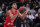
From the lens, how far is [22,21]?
360 cm

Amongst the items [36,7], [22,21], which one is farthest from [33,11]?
[22,21]

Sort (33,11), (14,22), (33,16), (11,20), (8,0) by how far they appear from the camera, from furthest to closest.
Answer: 1. (8,0)
2. (33,11)
3. (33,16)
4. (14,22)
5. (11,20)

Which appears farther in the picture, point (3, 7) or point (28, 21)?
point (3, 7)

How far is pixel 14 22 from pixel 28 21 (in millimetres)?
572

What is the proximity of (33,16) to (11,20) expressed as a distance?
1.15 metres

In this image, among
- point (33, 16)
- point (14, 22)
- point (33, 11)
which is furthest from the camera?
point (33, 11)

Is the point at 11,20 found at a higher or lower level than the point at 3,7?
lower

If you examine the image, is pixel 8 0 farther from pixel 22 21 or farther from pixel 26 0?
pixel 22 21

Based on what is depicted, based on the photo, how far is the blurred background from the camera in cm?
379

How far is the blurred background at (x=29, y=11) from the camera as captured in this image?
3.79 meters

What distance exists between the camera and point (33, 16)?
4062 mm

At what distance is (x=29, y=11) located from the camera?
421 cm

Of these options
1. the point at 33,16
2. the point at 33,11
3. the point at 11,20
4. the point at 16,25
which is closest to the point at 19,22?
the point at 16,25

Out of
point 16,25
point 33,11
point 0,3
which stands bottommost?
point 16,25
